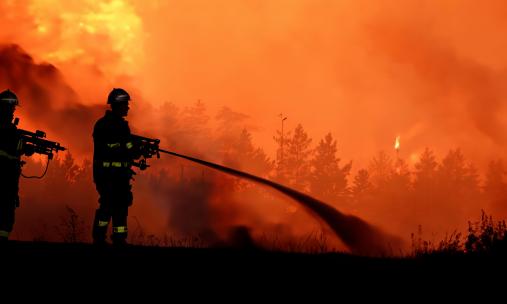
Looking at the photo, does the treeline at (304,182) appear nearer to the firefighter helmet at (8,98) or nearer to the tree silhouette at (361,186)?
the tree silhouette at (361,186)

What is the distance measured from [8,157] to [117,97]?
1954 mm

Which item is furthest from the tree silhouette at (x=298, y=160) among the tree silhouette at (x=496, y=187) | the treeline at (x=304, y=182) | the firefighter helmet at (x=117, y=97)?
the firefighter helmet at (x=117, y=97)

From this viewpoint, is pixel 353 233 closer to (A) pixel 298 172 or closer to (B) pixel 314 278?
(B) pixel 314 278

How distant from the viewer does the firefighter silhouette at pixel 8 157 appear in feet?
35.5

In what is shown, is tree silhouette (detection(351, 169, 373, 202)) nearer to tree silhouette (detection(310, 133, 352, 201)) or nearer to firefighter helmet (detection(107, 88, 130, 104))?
tree silhouette (detection(310, 133, 352, 201))

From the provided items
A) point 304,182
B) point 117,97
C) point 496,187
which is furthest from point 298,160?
point 117,97

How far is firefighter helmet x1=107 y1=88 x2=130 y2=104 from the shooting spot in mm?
11320

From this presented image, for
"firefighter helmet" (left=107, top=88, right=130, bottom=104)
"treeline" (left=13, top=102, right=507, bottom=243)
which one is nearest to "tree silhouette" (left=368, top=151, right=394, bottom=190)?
"treeline" (left=13, top=102, right=507, bottom=243)

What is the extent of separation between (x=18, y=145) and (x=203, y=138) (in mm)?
75722

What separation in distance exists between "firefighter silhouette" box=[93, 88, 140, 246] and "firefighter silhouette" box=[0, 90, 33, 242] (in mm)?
1232

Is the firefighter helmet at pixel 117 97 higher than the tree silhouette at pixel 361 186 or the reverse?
the reverse

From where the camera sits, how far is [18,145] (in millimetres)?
11086

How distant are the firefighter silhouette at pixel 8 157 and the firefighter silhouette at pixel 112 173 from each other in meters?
1.23

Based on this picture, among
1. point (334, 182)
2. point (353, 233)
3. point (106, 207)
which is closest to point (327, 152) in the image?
point (334, 182)
